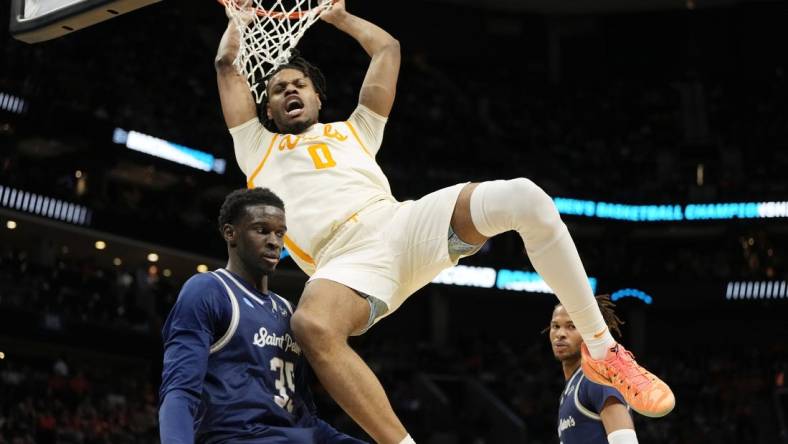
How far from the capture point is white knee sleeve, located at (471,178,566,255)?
423cm

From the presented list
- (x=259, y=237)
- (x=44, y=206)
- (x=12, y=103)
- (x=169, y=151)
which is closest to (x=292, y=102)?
(x=259, y=237)

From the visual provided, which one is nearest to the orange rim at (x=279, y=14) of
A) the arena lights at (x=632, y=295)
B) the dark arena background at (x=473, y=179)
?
the dark arena background at (x=473, y=179)

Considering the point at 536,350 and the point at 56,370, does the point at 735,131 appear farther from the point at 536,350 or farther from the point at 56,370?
the point at 56,370

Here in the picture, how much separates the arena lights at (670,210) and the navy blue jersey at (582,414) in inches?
798

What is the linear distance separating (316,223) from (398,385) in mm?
17991

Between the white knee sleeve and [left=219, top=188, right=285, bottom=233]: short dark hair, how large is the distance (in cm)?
83

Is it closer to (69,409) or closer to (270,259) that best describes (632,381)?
(270,259)

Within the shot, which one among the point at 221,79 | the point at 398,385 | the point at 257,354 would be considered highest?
the point at 221,79

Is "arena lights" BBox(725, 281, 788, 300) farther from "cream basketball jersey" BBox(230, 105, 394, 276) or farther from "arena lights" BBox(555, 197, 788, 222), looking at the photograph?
"cream basketball jersey" BBox(230, 105, 394, 276)

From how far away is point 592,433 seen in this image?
5863 mm

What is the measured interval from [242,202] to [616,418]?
2519 millimetres

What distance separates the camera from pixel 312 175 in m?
4.79

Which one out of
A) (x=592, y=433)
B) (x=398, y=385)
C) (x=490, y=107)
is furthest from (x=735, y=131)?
(x=592, y=433)

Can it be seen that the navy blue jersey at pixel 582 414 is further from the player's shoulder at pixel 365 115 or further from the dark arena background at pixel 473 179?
the dark arena background at pixel 473 179
